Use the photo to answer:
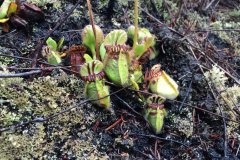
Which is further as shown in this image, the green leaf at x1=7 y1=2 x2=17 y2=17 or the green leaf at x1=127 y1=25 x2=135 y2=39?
the green leaf at x1=127 y1=25 x2=135 y2=39

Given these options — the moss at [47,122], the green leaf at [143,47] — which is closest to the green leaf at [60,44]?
the moss at [47,122]

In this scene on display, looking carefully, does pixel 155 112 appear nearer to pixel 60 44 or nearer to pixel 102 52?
pixel 102 52

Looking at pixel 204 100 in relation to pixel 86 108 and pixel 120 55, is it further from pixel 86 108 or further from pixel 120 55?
pixel 86 108

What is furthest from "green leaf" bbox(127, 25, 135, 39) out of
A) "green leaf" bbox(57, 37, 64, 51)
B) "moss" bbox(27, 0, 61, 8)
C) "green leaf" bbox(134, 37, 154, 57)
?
"moss" bbox(27, 0, 61, 8)

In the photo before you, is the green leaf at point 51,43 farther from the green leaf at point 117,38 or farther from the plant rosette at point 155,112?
the plant rosette at point 155,112

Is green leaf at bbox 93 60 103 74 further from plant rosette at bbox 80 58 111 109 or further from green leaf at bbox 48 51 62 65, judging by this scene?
green leaf at bbox 48 51 62 65

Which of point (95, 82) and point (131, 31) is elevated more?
point (131, 31)

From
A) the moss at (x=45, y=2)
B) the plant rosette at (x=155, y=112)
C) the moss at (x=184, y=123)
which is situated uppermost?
the moss at (x=45, y=2)

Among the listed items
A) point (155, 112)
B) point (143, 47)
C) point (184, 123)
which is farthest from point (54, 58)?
point (184, 123)
